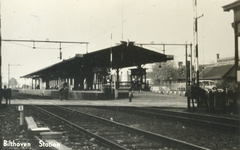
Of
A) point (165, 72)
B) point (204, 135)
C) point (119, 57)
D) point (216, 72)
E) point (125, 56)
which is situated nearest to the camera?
point (204, 135)

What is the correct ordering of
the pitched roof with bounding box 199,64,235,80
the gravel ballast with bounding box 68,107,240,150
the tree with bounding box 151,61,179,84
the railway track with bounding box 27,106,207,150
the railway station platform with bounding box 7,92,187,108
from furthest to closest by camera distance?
the tree with bounding box 151,61,179,84 < the pitched roof with bounding box 199,64,235,80 < the railway station platform with bounding box 7,92,187,108 < the gravel ballast with bounding box 68,107,240,150 < the railway track with bounding box 27,106,207,150

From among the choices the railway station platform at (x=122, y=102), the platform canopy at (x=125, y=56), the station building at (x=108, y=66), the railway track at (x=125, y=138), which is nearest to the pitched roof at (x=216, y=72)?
the station building at (x=108, y=66)

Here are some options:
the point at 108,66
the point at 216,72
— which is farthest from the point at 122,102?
the point at 216,72

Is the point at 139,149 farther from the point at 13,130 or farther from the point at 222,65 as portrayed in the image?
the point at 222,65

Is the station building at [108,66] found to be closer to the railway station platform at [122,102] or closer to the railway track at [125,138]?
the railway station platform at [122,102]

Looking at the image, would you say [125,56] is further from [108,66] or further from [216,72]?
[216,72]

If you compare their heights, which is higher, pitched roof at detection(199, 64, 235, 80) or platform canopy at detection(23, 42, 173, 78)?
platform canopy at detection(23, 42, 173, 78)

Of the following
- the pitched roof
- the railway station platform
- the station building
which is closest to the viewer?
the railway station platform

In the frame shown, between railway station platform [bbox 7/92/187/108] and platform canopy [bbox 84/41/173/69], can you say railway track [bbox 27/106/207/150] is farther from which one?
platform canopy [bbox 84/41/173/69]

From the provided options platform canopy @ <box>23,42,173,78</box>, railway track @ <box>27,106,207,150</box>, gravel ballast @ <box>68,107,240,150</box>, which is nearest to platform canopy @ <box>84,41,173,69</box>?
platform canopy @ <box>23,42,173,78</box>

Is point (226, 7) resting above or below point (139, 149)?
above

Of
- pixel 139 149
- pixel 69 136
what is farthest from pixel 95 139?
pixel 139 149

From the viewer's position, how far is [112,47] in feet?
104

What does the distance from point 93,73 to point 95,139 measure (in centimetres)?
Answer: 3079
